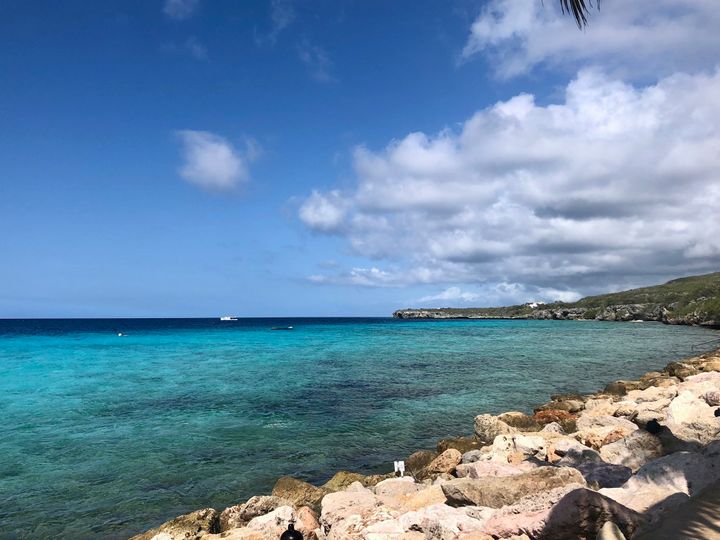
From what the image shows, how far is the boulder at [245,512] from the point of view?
8.66 metres

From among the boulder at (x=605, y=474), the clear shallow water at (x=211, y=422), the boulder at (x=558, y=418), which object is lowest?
the clear shallow water at (x=211, y=422)

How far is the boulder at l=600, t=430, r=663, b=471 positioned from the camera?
30.2ft

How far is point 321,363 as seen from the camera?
120 ft

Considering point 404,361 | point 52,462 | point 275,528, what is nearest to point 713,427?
point 275,528

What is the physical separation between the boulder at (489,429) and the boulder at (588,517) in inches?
302

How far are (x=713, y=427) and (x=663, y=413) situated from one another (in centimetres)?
310

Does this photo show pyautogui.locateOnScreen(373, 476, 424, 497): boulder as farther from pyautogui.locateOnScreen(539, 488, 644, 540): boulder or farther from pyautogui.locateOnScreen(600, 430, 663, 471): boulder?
pyautogui.locateOnScreen(600, 430, 663, 471): boulder

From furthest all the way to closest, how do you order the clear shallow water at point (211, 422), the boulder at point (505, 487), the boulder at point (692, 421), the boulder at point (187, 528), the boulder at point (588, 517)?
the clear shallow water at point (211, 422) → the boulder at point (692, 421) → the boulder at point (187, 528) → the boulder at point (505, 487) → the boulder at point (588, 517)

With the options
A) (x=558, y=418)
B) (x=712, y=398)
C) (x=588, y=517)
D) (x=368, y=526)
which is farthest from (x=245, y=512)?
(x=712, y=398)

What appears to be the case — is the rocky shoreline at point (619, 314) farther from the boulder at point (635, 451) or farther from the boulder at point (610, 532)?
the boulder at point (610, 532)

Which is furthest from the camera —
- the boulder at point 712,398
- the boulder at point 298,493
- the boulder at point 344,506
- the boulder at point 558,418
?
the boulder at point 558,418

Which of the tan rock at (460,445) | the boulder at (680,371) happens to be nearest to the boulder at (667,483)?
the tan rock at (460,445)

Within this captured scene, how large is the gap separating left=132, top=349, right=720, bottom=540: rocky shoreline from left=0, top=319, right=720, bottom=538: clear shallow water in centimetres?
210

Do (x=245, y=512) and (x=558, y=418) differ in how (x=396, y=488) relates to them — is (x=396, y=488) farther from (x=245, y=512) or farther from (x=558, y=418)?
(x=558, y=418)
